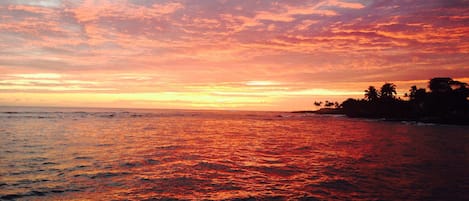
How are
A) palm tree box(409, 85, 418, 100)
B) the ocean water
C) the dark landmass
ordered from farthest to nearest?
palm tree box(409, 85, 418, 100) < the dark landmass < the ocean water

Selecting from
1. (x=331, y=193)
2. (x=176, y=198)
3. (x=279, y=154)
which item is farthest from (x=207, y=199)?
(x=279, y=154)

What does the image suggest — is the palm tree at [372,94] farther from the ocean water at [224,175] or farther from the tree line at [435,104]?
the ocean water at [224,175]

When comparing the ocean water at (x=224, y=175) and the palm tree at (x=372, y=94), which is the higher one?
the palm tree at (x=372, y=94)

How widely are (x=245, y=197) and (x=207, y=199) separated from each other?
181cm

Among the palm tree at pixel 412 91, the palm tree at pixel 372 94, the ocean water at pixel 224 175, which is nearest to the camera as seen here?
the ocean water at pixel 224 175

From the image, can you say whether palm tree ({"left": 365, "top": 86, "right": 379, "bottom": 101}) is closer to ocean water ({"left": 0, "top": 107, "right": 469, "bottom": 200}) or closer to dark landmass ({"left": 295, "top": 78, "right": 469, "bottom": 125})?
dark landmass ({"left": 295, "top": 78, "right": 469, "bottom": 125})

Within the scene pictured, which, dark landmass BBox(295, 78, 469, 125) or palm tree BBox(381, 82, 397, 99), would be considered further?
palm tree BBox(381, 82, 397, 99)

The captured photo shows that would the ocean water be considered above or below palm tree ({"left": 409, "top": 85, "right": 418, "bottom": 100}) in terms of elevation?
below

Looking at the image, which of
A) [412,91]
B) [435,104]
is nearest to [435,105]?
[435,104]

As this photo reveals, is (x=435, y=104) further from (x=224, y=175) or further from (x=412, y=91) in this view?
(x=224, y=175)

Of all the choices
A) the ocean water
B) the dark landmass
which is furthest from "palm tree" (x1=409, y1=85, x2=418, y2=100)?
the ocean water

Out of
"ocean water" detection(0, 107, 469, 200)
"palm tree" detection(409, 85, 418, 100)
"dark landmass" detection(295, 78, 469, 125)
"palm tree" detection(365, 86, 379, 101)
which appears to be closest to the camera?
"ocean water" detection(0, 107, 469, 200)

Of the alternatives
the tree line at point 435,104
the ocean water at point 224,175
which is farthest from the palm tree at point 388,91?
the ocean water at point 224,175

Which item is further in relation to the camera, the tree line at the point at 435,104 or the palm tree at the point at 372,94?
the palm tree at the point at 372,94
